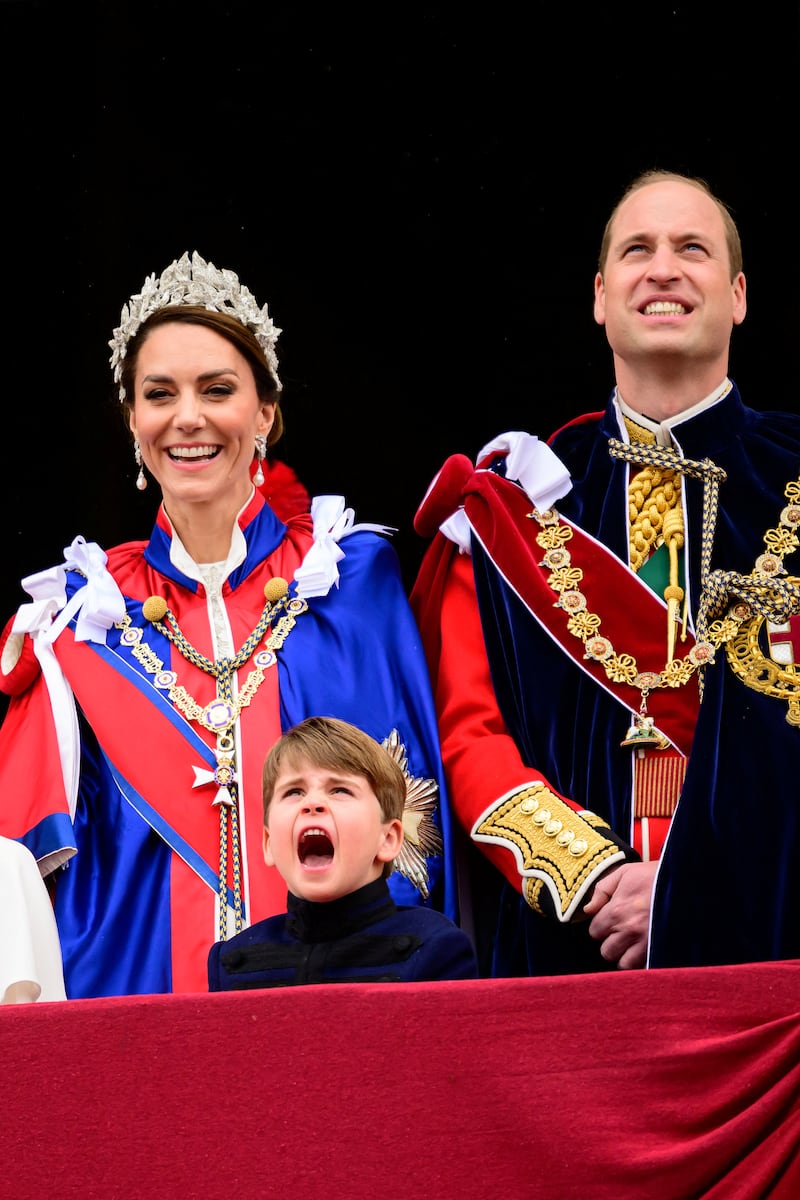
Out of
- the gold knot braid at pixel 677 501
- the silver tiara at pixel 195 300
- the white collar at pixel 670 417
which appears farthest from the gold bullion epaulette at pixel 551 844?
the silver tiara at pixel 195 300

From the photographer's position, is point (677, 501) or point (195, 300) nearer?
point (677, 501)

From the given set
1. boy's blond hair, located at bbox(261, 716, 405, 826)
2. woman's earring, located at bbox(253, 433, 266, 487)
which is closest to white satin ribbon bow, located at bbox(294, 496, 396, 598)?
woman's earring, located at bbox(253, 433, 266, 487)

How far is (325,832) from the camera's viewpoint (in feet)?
7.35

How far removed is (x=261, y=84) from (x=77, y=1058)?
2.48 meters

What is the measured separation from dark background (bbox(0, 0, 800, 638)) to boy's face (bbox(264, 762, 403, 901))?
1.62m

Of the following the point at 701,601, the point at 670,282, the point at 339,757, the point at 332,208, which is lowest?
the point at 339,757

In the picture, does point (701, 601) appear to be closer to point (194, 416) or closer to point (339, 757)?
point (339, 757)

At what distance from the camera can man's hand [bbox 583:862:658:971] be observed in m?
2.51

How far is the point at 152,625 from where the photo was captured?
9.80ft

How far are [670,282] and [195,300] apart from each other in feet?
2.51

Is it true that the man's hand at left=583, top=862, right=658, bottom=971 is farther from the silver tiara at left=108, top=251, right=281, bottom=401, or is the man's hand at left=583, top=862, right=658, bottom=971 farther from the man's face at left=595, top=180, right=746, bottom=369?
the silver tiara at left=108, top=251, right=281, bottom=401

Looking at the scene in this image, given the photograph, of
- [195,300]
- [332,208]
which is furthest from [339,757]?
[332,208]

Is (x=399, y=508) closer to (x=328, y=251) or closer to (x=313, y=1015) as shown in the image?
(x=328, y=251)

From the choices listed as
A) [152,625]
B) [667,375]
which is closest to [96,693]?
[152,625]
